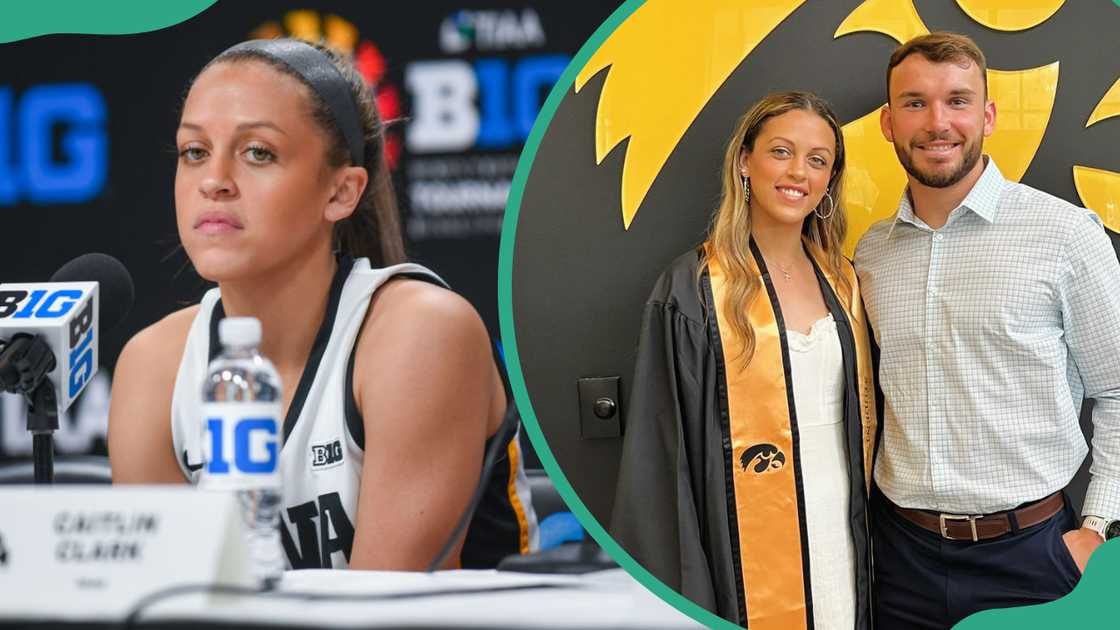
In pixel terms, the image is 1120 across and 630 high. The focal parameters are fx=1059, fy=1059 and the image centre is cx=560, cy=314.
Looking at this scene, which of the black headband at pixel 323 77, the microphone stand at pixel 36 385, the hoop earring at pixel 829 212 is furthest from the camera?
the hoop earring at pixel 829 212

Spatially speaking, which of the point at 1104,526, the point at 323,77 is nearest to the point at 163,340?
the point at 323,77

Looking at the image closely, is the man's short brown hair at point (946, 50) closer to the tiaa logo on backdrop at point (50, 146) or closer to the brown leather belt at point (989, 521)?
the brown leather belt at point (989, 521)

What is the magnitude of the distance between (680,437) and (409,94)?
0.88 metres

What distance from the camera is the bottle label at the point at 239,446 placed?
4.14 ft

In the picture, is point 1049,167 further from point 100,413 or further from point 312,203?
point 100,413

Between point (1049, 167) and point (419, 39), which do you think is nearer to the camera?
point (419, 39)

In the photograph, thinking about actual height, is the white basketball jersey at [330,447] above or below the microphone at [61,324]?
below

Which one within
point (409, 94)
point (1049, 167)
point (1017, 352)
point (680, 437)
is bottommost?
point (680, 437)

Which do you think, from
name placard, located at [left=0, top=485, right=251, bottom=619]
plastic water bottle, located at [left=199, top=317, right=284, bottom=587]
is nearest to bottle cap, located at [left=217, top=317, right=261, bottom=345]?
plastic water bottle, located at [left=199, top=317, right=284, bottom=587]

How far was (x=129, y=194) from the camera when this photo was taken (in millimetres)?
2143

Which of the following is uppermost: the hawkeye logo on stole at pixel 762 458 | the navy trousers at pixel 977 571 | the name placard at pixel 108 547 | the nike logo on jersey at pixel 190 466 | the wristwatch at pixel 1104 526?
the name placard at pixel 108 547

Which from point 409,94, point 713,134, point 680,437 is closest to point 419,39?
point 409,94

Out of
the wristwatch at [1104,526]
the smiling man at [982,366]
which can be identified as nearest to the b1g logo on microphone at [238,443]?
the smiling man at [982,366]

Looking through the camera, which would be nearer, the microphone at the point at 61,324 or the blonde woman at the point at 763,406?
the microphone at the point at 61,324
